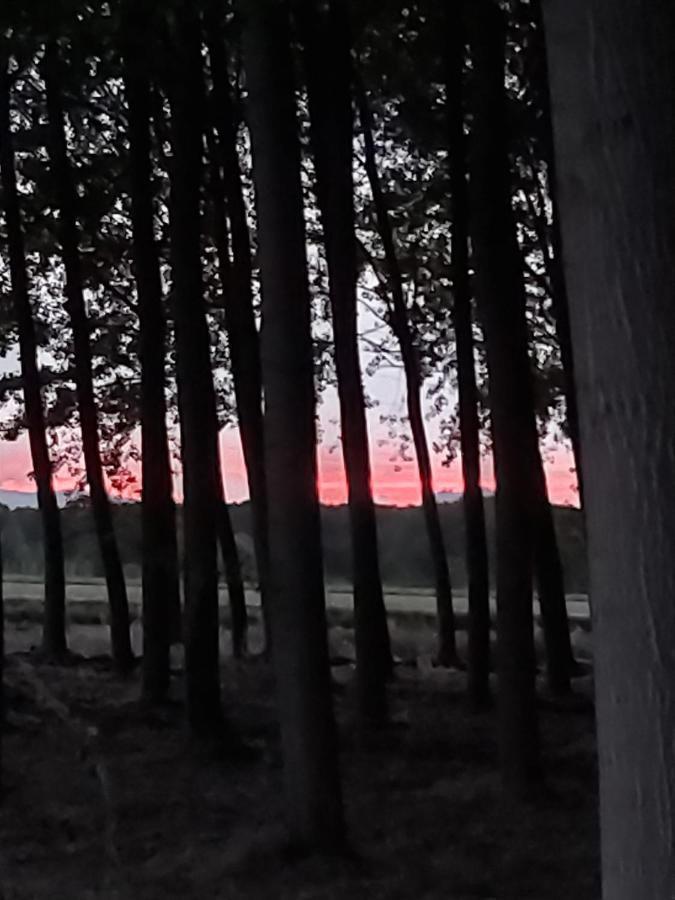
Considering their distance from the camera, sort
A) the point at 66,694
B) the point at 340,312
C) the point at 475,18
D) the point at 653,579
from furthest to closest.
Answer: the point at 66,694
the point at 340,312
the point at 475,18
the point at 653,579

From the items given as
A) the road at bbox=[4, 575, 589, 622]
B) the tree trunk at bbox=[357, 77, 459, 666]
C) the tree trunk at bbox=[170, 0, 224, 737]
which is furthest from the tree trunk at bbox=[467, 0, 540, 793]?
the road at bbox=[4, 575, 589, 622]

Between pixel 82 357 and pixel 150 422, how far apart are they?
3142mm

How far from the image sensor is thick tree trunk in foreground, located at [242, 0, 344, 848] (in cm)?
559

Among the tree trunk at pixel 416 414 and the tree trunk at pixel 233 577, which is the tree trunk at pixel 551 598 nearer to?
the tree trunk at pixel 416 414

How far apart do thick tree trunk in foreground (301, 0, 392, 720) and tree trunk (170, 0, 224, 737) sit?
76cm

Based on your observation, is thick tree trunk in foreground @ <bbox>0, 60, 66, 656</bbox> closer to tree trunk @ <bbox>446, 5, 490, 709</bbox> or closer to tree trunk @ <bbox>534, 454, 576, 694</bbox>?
tree trunk @ <bbox>446, 5, 490, 709</bbox>

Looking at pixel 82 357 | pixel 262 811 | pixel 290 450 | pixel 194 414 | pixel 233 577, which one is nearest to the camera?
pixel 290 450

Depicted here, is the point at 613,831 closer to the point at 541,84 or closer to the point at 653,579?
the point at 653,579

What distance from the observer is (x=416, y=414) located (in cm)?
1379

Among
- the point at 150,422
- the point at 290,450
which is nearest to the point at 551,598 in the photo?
the point at 150,422

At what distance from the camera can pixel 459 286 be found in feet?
31.6

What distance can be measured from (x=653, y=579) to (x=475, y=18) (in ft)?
17.7

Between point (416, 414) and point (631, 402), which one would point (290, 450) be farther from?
point (416, 414)

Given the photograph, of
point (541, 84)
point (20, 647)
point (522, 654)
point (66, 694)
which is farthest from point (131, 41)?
point (20, 647)
